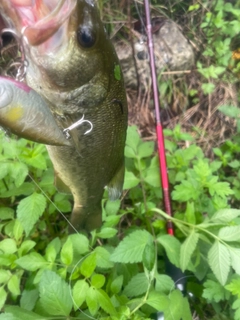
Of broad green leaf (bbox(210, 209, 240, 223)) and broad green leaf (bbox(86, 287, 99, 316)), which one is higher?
broad green leaf (bbox(86, 287, 99, 316))

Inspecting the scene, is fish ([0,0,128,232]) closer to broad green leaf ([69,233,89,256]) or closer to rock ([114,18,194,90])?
broad green leaf ([69,233,89,256])

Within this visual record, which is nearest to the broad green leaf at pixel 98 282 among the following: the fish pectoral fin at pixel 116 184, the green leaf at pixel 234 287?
the fish pectoral fin at pixel 116 184

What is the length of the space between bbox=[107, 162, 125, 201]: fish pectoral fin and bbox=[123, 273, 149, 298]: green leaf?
0.35 m

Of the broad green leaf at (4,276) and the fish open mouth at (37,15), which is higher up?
the fish open mouth at (37,15)

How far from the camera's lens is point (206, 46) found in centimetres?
330

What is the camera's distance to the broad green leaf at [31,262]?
1.53 metres

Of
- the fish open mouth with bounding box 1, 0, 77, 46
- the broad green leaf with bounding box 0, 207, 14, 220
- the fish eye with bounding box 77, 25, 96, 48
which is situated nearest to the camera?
the fish open mouth with bounding box 1, 0, 77, 46

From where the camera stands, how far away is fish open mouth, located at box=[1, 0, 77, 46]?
3.10 feet

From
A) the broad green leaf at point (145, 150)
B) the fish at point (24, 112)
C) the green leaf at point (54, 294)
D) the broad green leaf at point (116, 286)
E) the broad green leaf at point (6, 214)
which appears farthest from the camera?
the broad green leaf at point (145, 150)

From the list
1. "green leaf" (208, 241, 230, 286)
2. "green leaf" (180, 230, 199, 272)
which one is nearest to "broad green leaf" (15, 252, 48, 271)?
"green leaf" (180, 230, 199, 272)

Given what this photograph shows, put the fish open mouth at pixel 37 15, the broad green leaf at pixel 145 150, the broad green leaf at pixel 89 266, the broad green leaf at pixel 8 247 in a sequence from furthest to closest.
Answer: the broad green leaf at pixel 145 150 → the broad green leaf at pixel 8 247 → the broad green leaf at pixel 89 266 → the fish open mouth at pixel 37 15

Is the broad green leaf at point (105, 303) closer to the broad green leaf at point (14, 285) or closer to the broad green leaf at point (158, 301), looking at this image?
the broad green leaf at point (158, 301)

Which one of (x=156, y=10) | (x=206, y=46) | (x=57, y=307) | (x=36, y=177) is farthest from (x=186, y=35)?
(x=57, y=307)

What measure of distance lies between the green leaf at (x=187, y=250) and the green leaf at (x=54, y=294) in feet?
1.62
